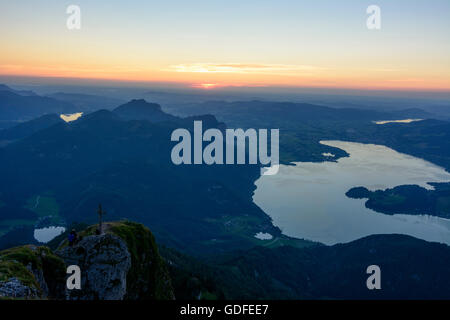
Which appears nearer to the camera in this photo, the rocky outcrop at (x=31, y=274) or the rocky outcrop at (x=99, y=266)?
the rocky outcrop at (x=31, y=274)

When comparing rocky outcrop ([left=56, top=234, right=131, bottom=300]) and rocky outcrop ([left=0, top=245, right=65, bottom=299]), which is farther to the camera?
rocky outcrop ([left=56, top=234, right=131, bottom=300])

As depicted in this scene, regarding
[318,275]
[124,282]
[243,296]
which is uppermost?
[124,282]

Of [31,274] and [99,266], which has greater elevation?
[31,274]

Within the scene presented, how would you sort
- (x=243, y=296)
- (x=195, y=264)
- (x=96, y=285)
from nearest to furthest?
(x=96, y=285)
(x=243, y=296)
(x=195, y=264)

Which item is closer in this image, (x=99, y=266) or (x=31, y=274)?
(x=31, y=274)

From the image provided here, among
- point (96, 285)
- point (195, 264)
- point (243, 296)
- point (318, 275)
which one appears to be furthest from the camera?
point (318, 275)
